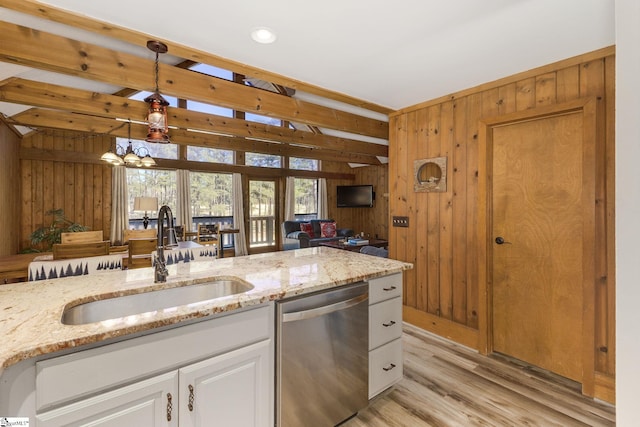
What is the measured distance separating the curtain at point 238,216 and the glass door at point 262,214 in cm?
31

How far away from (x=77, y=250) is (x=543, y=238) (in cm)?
442

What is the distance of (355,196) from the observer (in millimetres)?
8953

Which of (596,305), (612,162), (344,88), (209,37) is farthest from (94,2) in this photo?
(596,305)

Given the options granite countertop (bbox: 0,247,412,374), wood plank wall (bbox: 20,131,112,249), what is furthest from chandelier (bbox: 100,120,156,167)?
granite countertop (bbox: 0,247,412,374)

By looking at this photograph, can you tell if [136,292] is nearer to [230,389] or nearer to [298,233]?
[230,389]

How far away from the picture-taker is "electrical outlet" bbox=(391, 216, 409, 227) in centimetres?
331

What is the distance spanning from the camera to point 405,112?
3.28 meters

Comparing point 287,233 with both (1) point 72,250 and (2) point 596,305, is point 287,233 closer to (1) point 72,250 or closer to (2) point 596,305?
(1) point 72,250

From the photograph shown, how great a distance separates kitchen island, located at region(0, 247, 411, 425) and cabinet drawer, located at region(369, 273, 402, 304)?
2.2 inches

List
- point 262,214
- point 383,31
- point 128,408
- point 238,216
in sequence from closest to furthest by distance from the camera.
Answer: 1. point 128,408
2. point 383,31
3. point 238,216
4. point 262,214

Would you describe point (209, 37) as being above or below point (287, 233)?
above

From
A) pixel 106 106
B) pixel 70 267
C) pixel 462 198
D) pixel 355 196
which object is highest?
pixel 106 106

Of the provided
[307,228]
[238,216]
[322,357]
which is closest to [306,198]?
[307,228]

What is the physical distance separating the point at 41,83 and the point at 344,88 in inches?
134
